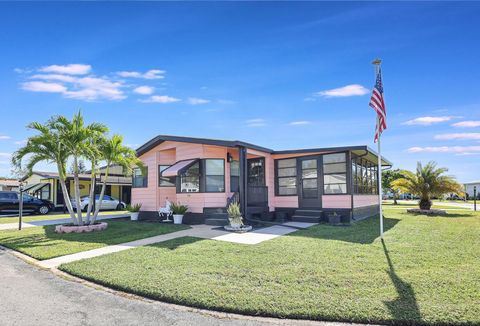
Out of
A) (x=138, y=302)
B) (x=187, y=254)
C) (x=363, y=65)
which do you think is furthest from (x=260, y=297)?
(x=363, y=65)

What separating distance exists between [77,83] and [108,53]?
6.21 ft

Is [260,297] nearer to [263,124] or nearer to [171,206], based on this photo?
[171,206]

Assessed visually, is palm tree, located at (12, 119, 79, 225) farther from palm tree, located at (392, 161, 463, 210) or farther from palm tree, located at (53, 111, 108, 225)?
palm tree, located at (392, 161, 463, 210)

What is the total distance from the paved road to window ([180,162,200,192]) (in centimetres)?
835

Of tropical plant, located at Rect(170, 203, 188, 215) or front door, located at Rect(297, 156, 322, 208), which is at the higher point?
front door, located at Rect(297, 156, 322, 208)

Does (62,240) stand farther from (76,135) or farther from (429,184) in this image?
(429,184)

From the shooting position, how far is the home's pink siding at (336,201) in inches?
508

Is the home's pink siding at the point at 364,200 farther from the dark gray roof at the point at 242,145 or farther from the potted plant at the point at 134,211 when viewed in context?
the potted plant at the point at 134,211

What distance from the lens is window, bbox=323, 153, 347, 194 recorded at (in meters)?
13.2

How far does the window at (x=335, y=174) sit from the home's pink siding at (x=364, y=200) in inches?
30.5

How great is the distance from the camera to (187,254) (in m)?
7.06

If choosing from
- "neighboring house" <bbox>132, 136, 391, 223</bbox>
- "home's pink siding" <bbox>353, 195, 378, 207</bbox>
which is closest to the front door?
"neighboring house" <bbox>132, 136, 391, 223</bbox>

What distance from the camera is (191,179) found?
45.5ft

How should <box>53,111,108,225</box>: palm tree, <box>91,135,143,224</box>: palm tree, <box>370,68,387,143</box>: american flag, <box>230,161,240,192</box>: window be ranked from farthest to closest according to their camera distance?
<box>230,161,240,192</box>: window < <box>91,135,143,224</box>: palm tree < <box>53,111,108,225</box>: palm tree < <box>370,68,387,143</box>: american flag
